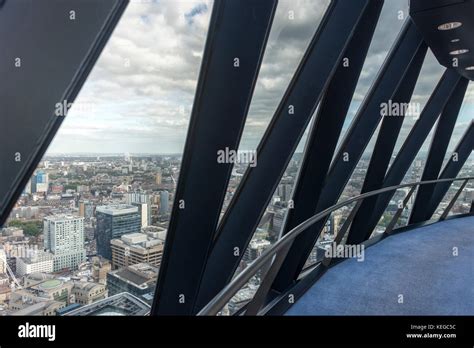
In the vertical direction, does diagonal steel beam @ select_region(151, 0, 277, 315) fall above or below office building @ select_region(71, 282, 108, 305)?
above

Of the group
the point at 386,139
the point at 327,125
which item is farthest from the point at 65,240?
the point at 386,139

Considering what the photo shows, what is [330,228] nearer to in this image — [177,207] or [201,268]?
[201,268]

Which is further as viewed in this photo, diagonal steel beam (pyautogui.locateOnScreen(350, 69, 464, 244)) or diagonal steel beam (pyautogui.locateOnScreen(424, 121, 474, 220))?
diagonal steel beam (pyautogui.locateOnScreen(424, 121, 474, 220))


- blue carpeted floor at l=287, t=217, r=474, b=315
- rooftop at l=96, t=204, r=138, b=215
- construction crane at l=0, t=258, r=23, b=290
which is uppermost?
rooftop at l=96, t=204, r=138, b=215

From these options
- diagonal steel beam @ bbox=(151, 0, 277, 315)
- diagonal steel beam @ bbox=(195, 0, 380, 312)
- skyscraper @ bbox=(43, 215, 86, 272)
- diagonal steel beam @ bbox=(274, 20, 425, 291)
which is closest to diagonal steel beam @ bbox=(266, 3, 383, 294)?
diagonal steel beam @ bbox=(195, 0, 380, 312)

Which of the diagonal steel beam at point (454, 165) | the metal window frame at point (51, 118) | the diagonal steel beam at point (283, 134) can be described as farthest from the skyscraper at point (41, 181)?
the diagonal steel beam at point (454, 165)

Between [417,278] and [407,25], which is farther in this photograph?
[407,25]

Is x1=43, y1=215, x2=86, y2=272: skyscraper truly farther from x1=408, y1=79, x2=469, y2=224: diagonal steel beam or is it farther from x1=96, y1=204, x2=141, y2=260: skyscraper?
x1=408, y1=79, x2=469, y2=224: diagonal steel beam
